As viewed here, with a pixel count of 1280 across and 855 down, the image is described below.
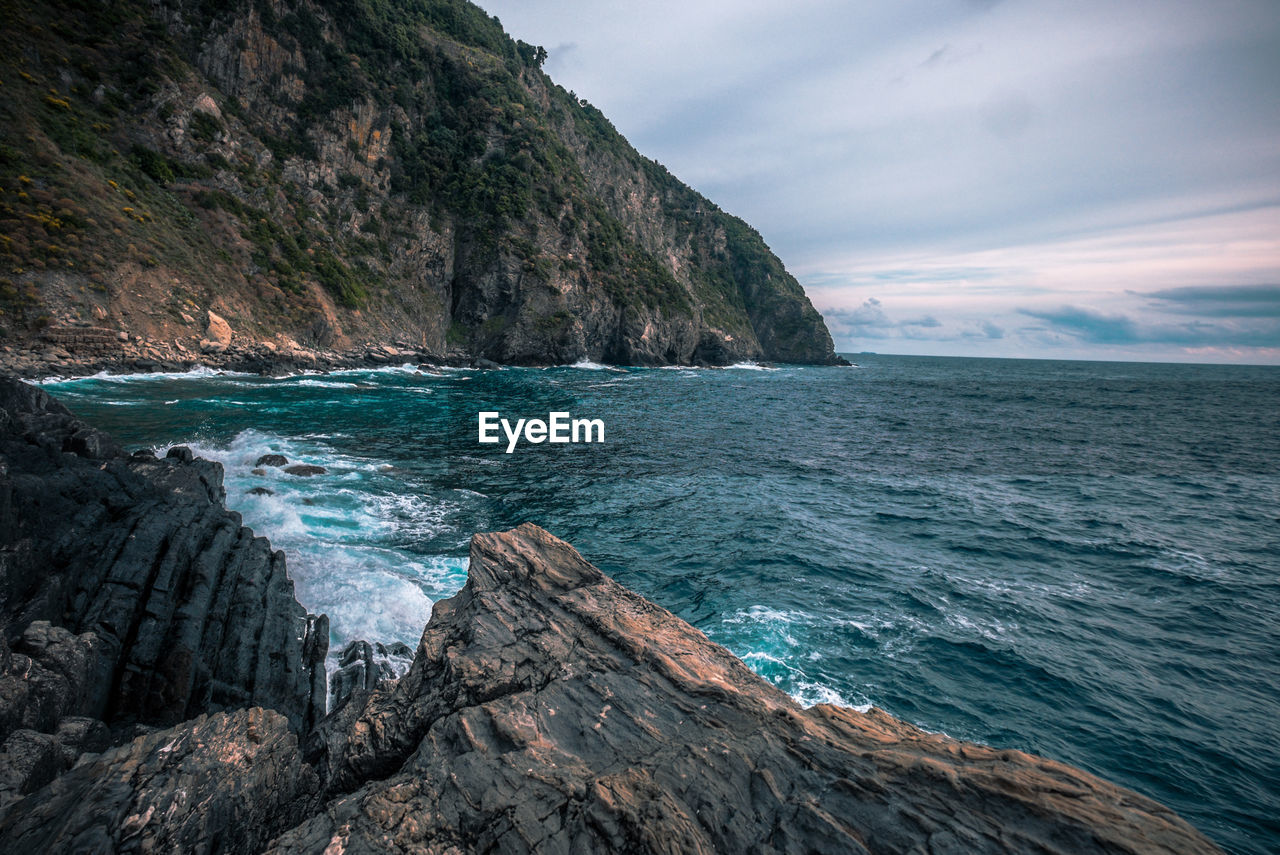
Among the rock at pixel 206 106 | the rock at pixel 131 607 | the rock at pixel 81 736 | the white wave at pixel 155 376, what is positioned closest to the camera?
the rock at pixel 81 736

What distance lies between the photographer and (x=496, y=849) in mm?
3863

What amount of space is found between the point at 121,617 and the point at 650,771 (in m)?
9.42

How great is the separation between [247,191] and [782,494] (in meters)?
64.9

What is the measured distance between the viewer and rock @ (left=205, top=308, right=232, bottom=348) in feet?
142

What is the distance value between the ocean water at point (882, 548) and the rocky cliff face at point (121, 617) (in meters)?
1.89

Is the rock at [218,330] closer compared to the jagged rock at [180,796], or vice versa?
the jagged rock at [180,796]

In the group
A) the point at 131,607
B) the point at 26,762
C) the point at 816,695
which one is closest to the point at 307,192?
the point at 131,607

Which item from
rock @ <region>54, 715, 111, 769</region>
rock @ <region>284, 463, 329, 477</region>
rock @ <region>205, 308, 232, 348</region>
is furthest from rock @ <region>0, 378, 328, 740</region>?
rock @ <region>205, 308, 232, 348</region>

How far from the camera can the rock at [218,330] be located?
142 feet

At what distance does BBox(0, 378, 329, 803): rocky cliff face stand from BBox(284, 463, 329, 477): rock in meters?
7.97

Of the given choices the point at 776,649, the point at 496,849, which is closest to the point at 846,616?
the point at 776,649

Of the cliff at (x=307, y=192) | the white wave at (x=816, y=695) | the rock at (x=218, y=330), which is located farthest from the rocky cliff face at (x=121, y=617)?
the rock at (x=218, y=330)

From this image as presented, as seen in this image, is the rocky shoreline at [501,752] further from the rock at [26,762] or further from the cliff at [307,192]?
the cliff at [307,192]

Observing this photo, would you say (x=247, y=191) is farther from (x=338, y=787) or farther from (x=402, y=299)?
(x=338, y=787)
